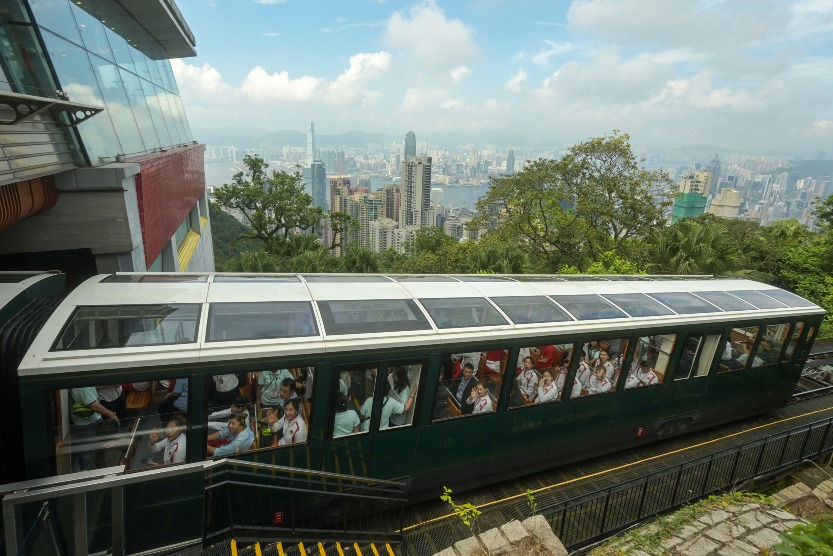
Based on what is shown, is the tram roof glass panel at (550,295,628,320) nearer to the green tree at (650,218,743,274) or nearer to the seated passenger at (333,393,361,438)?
the seated passenger at (333,393,361,438)

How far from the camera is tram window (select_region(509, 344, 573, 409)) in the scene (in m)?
6.75

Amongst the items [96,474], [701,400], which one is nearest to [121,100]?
[96,474]

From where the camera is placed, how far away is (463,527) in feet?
21.7

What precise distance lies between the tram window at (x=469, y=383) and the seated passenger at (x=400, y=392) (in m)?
0.41

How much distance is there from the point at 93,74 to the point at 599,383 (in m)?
11.9

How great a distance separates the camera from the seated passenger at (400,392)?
19.3ft

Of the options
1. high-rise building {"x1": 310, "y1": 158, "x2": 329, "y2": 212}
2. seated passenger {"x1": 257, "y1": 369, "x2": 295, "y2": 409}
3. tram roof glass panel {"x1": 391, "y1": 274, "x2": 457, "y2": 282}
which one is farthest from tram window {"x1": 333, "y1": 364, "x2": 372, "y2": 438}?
high-rise building {"x1": 310, "y1": 158, "x2": 329, "y2": 212}

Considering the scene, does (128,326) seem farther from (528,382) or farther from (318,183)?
(318,183)

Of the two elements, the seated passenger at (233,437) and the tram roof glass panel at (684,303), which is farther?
the tram roof glass panel at (684,303)

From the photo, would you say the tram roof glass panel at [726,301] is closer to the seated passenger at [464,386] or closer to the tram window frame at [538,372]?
the tram window frame at [538,372]

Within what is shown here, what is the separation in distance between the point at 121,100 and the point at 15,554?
11.4 metres

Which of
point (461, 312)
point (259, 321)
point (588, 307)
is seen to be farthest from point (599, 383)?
point (259, 321)

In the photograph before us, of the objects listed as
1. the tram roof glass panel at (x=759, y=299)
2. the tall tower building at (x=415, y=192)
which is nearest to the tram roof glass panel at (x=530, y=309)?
the tram roof glass panel at (x=759, y=299)

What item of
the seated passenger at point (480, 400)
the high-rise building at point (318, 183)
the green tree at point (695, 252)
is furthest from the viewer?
the high-rise building at point (318, 183)
